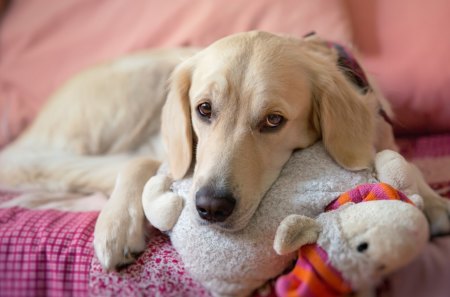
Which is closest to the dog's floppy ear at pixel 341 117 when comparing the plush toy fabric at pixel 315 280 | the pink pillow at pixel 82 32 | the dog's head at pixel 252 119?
the dog's head at pixel 252 119

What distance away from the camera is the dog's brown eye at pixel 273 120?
55.0 inches

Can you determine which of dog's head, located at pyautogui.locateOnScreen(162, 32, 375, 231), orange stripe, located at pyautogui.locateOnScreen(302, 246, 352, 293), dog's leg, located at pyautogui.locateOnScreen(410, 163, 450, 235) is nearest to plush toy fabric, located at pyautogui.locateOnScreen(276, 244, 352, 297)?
orange stripe, located at pyautogui.locateOnScreen(302, 246, 352, 293)

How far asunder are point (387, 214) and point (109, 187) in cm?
121

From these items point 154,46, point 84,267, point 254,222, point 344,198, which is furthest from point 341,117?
point 154,46

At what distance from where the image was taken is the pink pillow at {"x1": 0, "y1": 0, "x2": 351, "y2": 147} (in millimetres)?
2453

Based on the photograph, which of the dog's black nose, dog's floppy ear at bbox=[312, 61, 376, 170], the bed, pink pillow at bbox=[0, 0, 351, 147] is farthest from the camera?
pink pillow at bbox=[0, 0, 351, 147]

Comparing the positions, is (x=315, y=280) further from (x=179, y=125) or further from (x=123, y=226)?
(x=179, y=125)

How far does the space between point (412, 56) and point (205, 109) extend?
1274 mm

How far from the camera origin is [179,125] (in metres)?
1.59

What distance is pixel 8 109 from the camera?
265cm

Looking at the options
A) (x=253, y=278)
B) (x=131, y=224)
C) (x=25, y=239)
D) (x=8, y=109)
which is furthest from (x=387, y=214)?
(x=8, y=109)

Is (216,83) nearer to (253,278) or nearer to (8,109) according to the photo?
(253,278)

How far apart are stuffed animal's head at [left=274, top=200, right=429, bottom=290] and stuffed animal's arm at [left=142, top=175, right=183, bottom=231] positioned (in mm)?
353

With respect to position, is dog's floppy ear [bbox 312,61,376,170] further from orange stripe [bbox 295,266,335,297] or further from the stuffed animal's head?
orange stripe [bbox 295,266,335,297]
